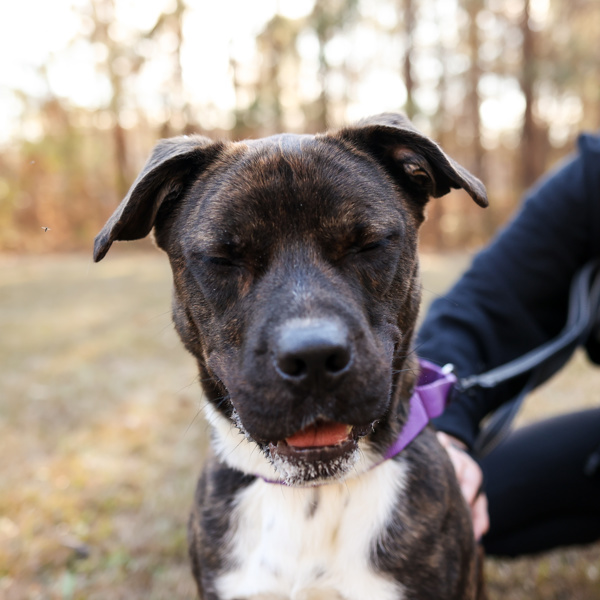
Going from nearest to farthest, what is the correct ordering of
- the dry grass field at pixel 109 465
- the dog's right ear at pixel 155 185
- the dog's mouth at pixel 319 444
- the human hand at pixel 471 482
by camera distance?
the dog's mouth at pixel 319 444
the dog's right ear at pixel 155 185
the human hand at pixel 471 482
the dry grass field at pixel 109 465

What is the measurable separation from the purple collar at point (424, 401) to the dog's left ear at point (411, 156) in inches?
29.5

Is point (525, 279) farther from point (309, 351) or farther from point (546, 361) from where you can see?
point (309, 351)

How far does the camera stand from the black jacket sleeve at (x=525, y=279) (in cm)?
334

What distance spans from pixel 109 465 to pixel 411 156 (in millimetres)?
3423

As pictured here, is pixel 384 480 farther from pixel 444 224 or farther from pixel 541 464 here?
pixel 444 224

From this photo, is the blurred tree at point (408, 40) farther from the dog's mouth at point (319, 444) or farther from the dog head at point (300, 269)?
the dog's mouth at point (319, 444)

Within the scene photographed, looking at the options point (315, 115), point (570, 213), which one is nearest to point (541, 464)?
point (570, 213)

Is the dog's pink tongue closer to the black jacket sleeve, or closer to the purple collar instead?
the purple collar

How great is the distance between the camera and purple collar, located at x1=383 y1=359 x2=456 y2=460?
2.24m

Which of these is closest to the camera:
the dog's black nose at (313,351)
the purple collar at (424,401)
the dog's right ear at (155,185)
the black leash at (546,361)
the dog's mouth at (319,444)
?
the dog's black nose at (313,351)

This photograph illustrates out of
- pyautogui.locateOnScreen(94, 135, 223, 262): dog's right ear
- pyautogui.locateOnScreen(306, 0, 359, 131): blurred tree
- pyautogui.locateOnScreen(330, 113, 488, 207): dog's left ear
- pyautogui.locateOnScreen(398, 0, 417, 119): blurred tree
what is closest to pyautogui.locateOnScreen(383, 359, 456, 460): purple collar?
pyautogui.locateOnScreen(330, 113, 488, 207): dog's left ear

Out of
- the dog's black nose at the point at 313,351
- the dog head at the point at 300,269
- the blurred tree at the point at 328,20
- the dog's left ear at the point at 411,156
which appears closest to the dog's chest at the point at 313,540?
the dog head at the point at 300,269

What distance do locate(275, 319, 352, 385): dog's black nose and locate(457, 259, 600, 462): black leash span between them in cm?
137

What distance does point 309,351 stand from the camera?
5.27 ft
